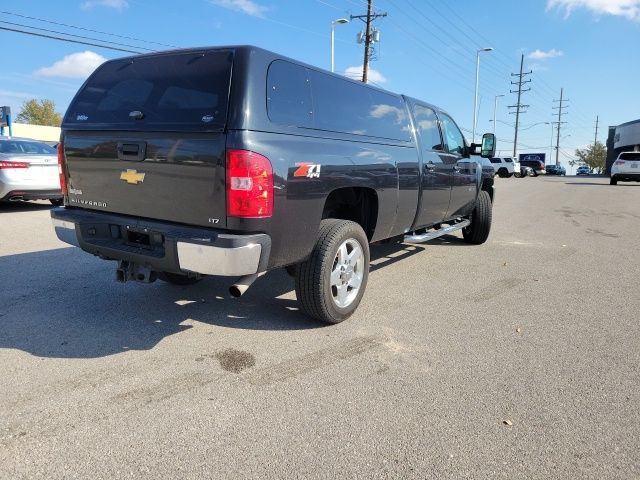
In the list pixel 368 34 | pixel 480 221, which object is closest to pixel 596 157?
pixel 368 34

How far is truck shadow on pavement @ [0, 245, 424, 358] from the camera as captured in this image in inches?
144

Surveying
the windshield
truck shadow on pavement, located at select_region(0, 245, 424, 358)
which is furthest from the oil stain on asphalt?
the windshield

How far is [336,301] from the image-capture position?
160 inches

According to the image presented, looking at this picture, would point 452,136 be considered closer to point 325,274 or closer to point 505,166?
point 325,274

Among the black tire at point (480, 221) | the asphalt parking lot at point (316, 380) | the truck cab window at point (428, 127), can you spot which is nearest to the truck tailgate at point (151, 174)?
the asphalt parking lot at point (316, 380)

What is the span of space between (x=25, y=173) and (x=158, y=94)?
7.20 meters

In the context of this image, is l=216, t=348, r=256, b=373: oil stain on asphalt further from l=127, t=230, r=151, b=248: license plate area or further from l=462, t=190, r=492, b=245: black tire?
l=462, t=190, r=492, b=245: black tire

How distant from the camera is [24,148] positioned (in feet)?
32.1

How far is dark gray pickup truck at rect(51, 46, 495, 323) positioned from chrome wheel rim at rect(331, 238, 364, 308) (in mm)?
11

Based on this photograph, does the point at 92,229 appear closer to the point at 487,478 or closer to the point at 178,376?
the point at 178,376

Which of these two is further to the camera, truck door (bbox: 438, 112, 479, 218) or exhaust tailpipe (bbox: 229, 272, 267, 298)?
truck door (bbox: 438, 112, 479, 218)

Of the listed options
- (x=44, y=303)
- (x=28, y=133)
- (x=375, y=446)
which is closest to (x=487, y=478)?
(x=375, y=446)

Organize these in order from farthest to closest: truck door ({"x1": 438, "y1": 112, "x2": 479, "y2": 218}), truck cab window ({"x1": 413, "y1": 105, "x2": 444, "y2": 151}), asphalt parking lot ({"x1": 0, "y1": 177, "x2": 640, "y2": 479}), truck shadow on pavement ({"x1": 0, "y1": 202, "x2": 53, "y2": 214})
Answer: truck shadow on pavement ({"x1": 0, "y1": 202, "x2": 53, "y2": 214}) < truck door ({"x1": 438, "y1": 112, "x2": 479, "y2": 218}) < truck cab window ({"x1": 413, "y1": 105, "x2": 444, "y2": 151}) < asphalt parking lot ({"x1": 0, "y1": 177, "x2": 640, "y2": 479})

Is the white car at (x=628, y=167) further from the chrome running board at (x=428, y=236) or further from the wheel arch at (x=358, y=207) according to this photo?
the wheel arch at (x=358, y=207)
